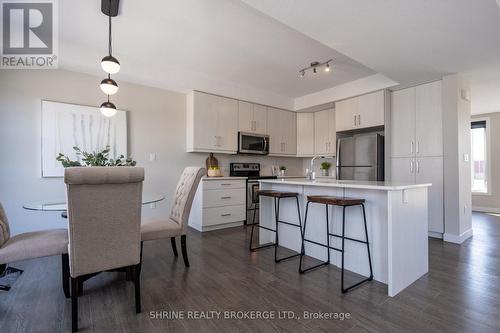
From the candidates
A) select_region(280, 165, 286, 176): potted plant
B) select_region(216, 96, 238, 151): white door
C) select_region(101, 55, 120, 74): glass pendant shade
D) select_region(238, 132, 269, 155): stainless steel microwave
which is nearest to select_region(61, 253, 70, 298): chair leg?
select_region(101, 55, 120, 74): glass pendant shade

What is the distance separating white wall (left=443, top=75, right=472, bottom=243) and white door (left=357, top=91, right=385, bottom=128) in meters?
0.80

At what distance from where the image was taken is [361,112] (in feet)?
13.8

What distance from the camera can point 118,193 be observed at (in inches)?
61.4

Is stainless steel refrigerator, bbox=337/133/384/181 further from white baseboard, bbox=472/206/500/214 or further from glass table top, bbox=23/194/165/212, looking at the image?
white baseboard, bbox=472/206/500/214

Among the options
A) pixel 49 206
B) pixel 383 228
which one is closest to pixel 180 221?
pixel 49 206

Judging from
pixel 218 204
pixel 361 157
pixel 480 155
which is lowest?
pixel 218 204

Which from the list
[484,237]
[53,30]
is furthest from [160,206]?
[484,237]

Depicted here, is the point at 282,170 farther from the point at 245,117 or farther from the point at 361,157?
the point at 361,157

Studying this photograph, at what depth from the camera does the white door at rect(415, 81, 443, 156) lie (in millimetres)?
3496

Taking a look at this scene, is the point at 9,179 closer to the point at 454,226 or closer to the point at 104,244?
the point at 104,244

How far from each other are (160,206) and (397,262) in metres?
3.34

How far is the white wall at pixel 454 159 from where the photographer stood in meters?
3.29

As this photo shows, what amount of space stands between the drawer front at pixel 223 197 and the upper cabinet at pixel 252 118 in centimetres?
123

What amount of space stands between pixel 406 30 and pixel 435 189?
7.70 feet
